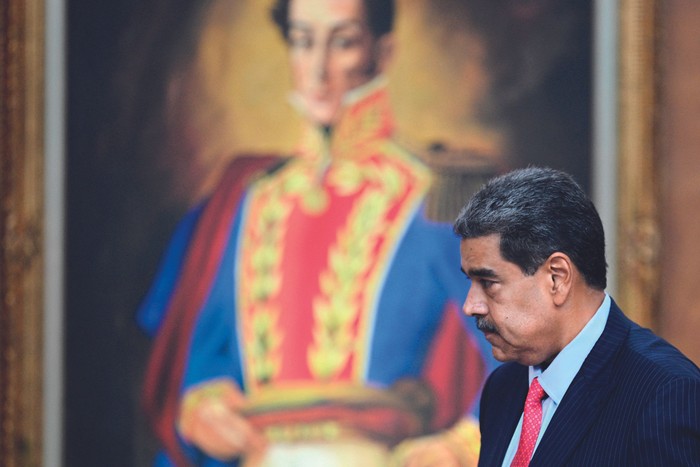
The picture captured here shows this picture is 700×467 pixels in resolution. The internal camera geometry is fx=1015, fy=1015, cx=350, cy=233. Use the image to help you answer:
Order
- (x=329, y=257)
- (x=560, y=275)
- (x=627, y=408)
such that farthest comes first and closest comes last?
(x=329, y=257)
(x=560, y=275)
(x=627, y=408)

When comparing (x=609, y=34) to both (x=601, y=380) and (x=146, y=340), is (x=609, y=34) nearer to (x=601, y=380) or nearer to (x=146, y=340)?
(x=146, y=340)

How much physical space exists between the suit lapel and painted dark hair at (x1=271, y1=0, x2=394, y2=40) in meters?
2.49

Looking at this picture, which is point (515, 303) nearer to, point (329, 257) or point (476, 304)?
point (476, 304)

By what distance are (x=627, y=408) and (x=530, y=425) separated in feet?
0.73

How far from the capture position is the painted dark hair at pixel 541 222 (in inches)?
68.9

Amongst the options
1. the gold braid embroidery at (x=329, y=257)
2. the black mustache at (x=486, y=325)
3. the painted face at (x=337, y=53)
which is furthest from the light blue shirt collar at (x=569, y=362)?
the painted face at (x=337, y=53)

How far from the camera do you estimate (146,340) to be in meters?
4.05

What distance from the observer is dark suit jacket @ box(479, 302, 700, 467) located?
157 centimetres

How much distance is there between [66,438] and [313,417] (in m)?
1.01

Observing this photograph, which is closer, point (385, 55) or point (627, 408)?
point (627, 408)

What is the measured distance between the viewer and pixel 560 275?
1774 millimetres

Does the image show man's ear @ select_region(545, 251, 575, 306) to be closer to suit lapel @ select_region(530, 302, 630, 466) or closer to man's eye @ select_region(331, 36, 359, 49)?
suit lapel @ select_region(530, 302, 630, 466)

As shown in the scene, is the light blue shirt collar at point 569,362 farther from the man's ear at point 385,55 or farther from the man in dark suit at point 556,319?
the man's ear at point 385,55

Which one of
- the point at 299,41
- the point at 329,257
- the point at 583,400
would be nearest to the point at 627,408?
the point at 583,400
